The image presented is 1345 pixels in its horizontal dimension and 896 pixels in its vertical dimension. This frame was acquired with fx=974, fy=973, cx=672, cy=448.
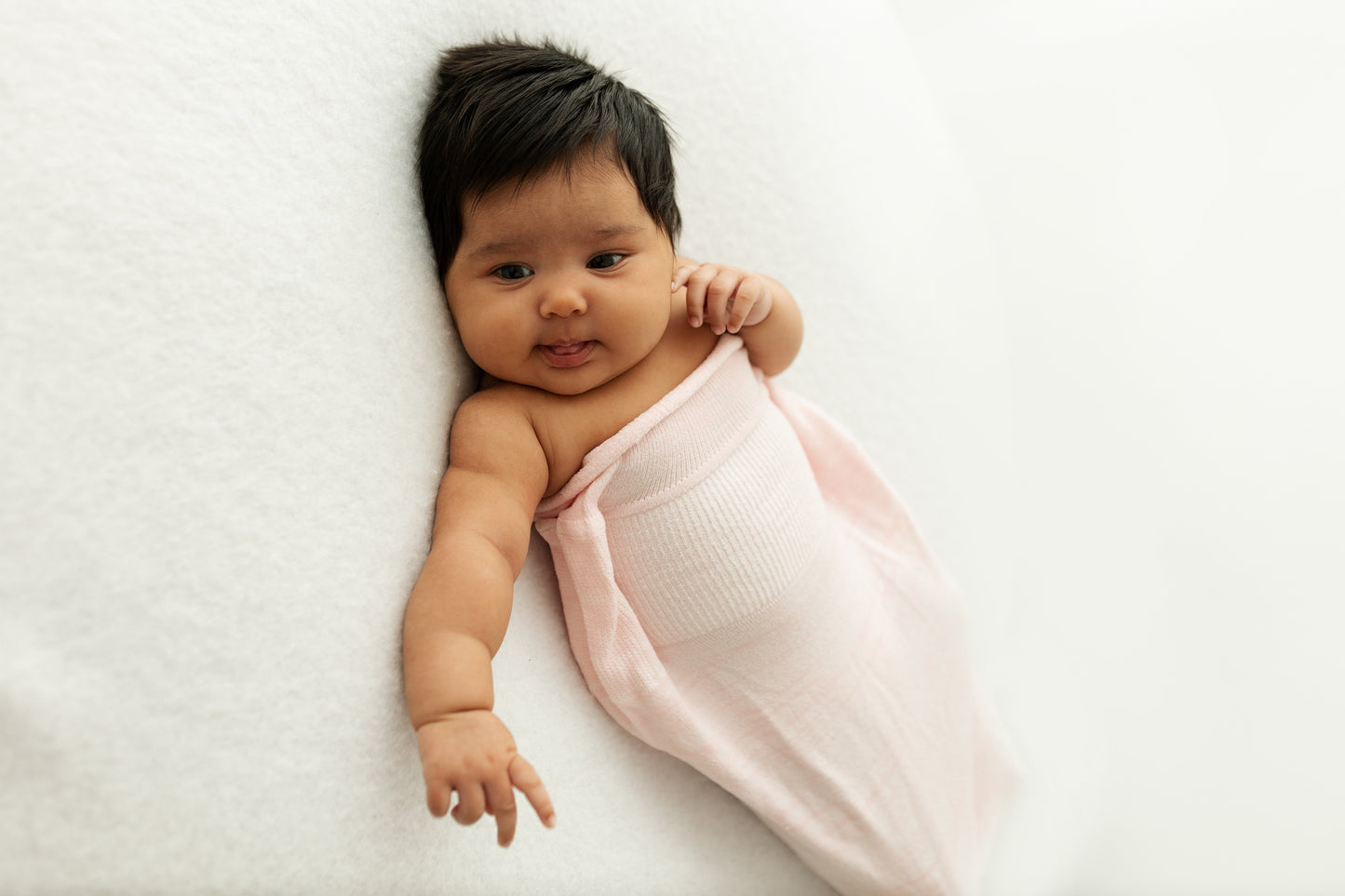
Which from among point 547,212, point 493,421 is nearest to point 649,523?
point 493,421

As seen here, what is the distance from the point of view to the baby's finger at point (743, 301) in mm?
Result: 796

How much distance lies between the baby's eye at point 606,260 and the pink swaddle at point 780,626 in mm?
114

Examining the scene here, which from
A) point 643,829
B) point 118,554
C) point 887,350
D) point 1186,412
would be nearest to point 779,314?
point 887,350

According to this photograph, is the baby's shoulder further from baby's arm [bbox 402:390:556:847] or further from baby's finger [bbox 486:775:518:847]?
baby's finger [bbox 486:775:518:847]

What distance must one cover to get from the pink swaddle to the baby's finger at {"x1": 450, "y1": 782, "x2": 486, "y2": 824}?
0.70ft

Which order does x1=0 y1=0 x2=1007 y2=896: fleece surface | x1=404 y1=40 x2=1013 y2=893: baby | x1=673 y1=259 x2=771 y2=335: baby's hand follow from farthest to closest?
x1=673 y1=259 x2=771 y2=335: baby's hand, x1=404 y1=40 x2=1013 y2=893: baby, x1=0 y1=0 x2=1007 y2=896: fleece surface

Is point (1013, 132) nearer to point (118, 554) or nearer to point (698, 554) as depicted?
point (698, 554)

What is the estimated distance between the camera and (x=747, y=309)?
796 mm

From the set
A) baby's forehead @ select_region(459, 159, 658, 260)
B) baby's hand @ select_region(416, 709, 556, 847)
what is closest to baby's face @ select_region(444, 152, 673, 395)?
baby's forehead @ select_region(459, 159, 658, 260)

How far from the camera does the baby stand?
2.19 ft

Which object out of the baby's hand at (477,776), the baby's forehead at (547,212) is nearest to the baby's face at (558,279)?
the baby's forehead at (547,212)

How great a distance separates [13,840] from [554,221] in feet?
1.54

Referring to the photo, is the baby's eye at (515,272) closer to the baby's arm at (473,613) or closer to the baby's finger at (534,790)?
the baby's arm at (473,613)

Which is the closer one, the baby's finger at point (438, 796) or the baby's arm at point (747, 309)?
the baby's finger at point (438, 796)
